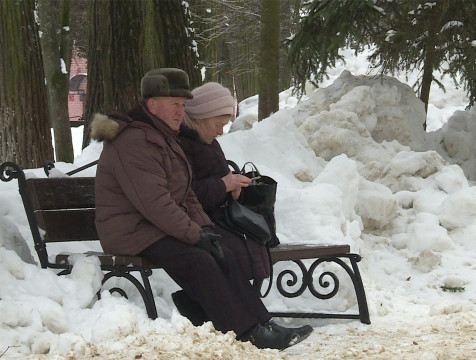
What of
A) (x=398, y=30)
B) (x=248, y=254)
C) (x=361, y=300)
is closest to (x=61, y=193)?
(x=248, y=254)

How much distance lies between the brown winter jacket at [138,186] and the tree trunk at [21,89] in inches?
162

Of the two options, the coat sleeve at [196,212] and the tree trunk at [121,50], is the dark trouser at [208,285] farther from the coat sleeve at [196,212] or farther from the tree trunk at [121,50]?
the tree trunk at [121,50]

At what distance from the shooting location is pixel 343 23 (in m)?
10.5

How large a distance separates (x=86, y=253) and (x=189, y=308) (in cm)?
67

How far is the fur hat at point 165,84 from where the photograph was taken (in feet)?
13.8

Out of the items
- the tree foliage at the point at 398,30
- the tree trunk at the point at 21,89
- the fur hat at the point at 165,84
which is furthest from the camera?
the tree foliage at the point at 398,30

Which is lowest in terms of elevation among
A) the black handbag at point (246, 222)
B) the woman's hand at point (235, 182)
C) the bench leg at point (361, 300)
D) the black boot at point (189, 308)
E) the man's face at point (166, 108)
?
the bench leg at point (361, 300)

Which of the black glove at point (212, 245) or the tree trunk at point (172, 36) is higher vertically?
the tree trunk at point (172, 36)

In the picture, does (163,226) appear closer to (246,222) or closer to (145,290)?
(145,290)

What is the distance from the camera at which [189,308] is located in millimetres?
4379

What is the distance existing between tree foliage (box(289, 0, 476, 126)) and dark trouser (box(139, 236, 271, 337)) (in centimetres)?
707

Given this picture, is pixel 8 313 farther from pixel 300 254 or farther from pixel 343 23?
pixel 343 23

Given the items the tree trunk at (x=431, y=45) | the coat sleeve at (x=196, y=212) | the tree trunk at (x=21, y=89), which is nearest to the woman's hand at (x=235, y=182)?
the coat sleeve at (x=196, y=212)

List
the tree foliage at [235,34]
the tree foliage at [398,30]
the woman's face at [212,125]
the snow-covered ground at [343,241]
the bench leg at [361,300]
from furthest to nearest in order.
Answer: the tree foliage at [235,34]
the tree foliage at [398,30]
the bench leg at [361,300]
the woman's face at [212,125]
the snow-covered ground at [343,241]
